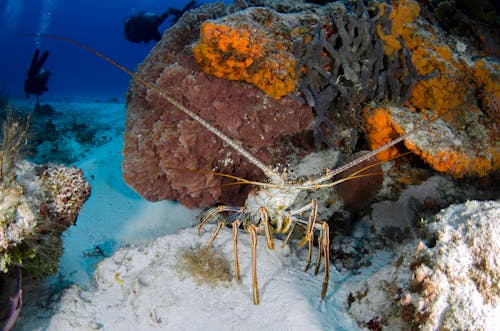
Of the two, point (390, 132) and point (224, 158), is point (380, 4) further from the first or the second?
point (224, 158)

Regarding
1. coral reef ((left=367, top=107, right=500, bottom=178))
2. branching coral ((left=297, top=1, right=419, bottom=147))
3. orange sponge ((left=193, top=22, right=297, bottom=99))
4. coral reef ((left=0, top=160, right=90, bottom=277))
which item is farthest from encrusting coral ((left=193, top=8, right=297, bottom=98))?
coral reef ((left=0, top=160, right=90, bottom=277))

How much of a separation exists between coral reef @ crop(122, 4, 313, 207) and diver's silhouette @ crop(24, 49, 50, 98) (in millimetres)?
9269

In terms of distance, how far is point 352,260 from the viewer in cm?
420

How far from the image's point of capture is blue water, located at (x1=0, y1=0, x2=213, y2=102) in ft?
236

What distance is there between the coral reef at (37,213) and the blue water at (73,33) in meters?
64.7

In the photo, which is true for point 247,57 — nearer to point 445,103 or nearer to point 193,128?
point 193,128

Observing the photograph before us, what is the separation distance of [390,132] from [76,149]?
29.6ft

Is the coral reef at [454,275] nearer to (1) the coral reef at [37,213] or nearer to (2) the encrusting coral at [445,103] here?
(2) the encrusting coral at [445,103]

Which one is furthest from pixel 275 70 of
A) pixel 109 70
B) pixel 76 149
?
pixel 109 70

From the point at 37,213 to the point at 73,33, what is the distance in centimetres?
10299

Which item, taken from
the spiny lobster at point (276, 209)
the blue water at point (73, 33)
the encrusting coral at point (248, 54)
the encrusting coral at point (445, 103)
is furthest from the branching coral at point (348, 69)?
the blue water at point (73, 33)

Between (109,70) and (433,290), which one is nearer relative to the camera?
(433,290)

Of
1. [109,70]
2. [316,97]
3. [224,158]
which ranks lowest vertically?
[109,70]

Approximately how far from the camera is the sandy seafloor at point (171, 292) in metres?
2.77
